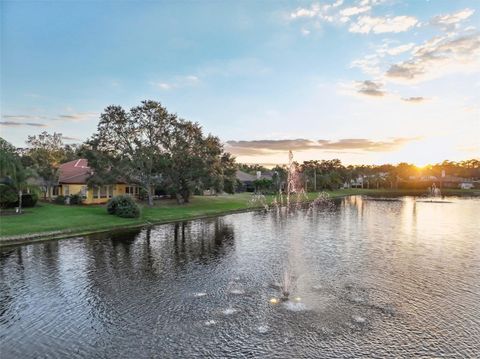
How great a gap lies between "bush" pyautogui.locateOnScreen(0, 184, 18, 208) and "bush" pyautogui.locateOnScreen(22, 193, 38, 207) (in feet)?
6.92

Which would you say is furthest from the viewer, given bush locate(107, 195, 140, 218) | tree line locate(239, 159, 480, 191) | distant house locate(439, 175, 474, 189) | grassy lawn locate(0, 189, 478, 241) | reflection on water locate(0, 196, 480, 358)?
distant house locate(439, 175, 474, 189)

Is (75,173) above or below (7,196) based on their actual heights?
above

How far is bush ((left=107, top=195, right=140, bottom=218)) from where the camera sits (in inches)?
1729

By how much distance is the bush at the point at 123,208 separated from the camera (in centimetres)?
4391

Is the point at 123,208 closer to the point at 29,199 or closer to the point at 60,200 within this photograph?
the point at 29,199

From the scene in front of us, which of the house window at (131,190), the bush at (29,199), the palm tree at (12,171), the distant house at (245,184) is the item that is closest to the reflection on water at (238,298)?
the palm tree at (12,171)

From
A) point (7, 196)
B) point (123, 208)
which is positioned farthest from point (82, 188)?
point (123, 208)

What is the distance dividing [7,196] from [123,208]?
12999 millimetres

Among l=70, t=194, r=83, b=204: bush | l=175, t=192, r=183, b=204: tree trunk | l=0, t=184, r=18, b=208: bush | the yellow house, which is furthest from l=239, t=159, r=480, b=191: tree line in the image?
l=0, t=184, r=18, b=208: bush

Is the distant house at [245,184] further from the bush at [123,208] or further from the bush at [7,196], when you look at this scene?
the bush at [7,196]

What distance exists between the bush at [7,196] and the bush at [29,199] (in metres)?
2.11

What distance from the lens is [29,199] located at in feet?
153

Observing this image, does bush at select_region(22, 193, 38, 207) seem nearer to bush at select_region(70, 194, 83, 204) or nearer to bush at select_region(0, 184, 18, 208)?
bush at select_region(0, 184, 18, 208)

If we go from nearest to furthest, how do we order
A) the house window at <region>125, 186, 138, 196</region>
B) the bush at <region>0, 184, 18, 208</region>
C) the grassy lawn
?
the grassy lawn, the bush at <region>0, 184, 18, 208</region>, the house window at <region>125, 186, 138, 196</region>
